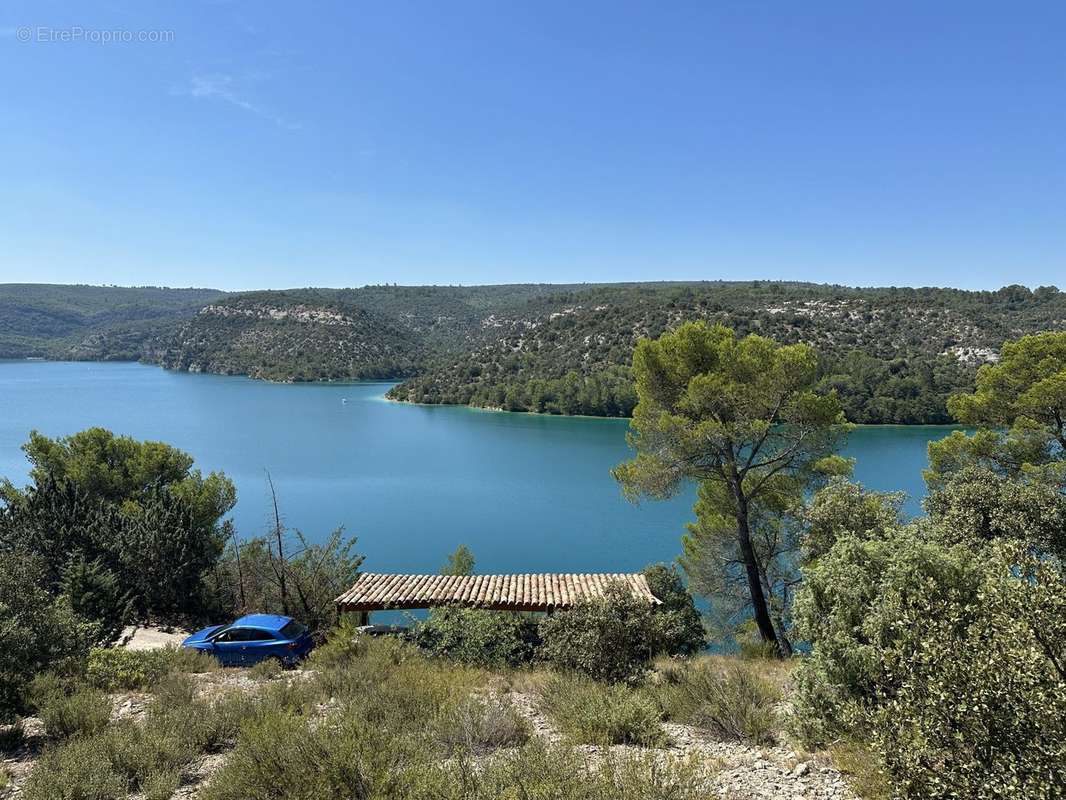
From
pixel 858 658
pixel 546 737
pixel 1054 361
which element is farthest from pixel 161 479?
pixel 1054 361

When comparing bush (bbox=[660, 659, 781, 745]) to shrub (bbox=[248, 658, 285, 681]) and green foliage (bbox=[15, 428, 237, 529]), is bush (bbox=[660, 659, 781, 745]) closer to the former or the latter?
shrub (bbox=[248, 658, 285, 681])

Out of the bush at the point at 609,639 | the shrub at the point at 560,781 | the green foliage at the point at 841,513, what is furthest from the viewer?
the green foliage at the point at 841,513

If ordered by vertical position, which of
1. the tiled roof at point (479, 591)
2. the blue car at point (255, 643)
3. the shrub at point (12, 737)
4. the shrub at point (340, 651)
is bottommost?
the blue car at point (255, 643)

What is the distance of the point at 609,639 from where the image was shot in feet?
28.4

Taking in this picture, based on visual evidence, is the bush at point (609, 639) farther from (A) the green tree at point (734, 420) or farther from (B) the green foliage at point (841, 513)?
(A) the green tree at point (734, 420)

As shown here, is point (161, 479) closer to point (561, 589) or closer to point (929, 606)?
point (561, 589)

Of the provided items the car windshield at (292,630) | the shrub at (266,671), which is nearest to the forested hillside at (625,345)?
the car windshield at (292,630)

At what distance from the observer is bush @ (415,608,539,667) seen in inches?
392

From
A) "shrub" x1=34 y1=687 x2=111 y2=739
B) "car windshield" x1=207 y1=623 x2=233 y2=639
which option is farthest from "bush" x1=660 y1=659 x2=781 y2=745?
"car windshield" x1=207 y1=623 x2=233 y2=639

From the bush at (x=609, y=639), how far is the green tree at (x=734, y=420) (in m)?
5.02

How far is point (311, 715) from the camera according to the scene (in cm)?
702

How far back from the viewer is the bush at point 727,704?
21.4 ft

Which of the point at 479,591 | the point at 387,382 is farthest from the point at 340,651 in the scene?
the point at 387,382

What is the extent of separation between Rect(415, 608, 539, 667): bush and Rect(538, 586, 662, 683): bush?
1.18 m
